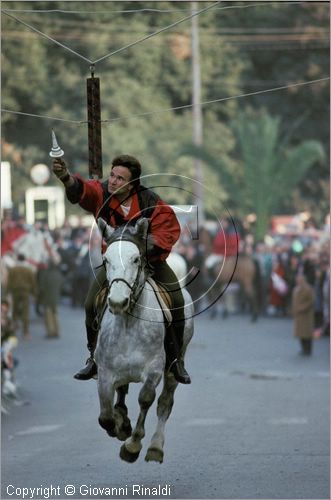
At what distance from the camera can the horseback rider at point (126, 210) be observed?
11.9 m

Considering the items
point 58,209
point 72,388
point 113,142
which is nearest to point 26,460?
point 72,388

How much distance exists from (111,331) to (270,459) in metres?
4.90

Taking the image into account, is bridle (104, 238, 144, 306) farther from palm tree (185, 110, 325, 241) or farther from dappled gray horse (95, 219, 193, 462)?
palm tree (185, 110, 325, 241)

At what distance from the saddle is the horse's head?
370 millimetres

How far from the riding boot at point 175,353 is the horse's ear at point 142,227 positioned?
102 cm

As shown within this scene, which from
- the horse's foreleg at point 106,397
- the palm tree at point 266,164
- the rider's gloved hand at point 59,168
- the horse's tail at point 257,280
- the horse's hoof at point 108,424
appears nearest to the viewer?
the rider's gloved hand at point 59,168

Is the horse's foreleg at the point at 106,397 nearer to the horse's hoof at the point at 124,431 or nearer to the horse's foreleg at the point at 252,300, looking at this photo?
the horse's hoof at the point at 124,431

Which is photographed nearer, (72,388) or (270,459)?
(270,459)

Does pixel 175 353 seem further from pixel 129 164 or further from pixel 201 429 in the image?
pixel 201 429

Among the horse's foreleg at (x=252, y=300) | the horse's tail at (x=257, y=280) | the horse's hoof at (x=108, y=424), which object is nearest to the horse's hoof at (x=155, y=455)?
the horse's hoof at (x=108, y=424)

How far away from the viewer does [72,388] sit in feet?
78.8

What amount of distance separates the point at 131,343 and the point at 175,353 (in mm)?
680

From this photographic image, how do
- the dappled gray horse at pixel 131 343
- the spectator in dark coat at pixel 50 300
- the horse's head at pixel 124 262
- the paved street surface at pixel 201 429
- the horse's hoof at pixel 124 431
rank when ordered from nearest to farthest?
the horse's head at pixel 124 262, the dappled gray horse at pixel 131 343, the horse's hoof at pixel 124 431, the paved street surface at pixel 201 429, the spectator in dark coat at pixel 50 300

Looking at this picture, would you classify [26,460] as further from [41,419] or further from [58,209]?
[58,209]
